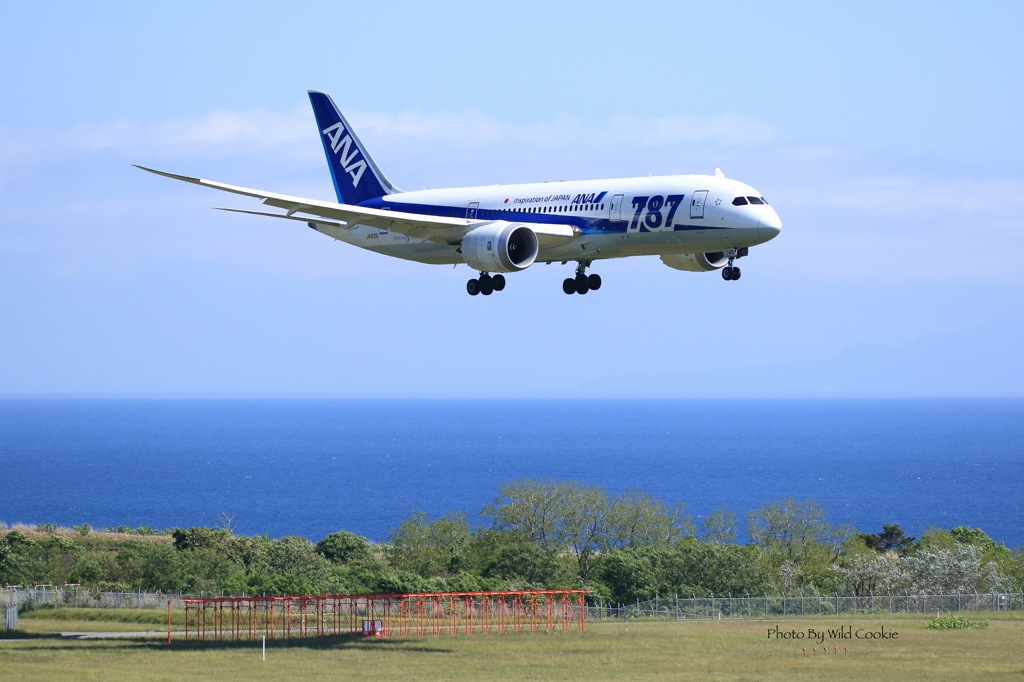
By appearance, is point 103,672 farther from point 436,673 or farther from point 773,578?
point 773,578

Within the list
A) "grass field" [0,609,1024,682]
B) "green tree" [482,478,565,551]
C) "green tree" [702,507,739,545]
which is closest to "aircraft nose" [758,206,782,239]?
"grass field" [0,609,1024,682]

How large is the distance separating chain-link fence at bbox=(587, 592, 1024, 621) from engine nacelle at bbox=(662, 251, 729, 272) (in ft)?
85.7

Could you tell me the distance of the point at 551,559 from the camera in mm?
83875

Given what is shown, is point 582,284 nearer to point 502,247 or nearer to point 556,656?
point 502,247

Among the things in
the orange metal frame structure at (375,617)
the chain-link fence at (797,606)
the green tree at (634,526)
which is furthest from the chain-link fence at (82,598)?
the green tree at (634,526)

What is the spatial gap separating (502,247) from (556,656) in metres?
17.4

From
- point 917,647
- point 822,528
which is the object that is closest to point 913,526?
point 822,528

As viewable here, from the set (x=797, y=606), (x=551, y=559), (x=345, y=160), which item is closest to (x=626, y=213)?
(x=345, y=160)

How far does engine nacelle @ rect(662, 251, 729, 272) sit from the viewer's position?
4852cm

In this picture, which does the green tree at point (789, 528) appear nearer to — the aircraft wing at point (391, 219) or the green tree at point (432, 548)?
the green tree at point (432, 548)

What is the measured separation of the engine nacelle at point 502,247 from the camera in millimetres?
47000

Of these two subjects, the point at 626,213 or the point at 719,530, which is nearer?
the point at 626,213

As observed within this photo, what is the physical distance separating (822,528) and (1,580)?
65251 millimetres

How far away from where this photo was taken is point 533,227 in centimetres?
4766
